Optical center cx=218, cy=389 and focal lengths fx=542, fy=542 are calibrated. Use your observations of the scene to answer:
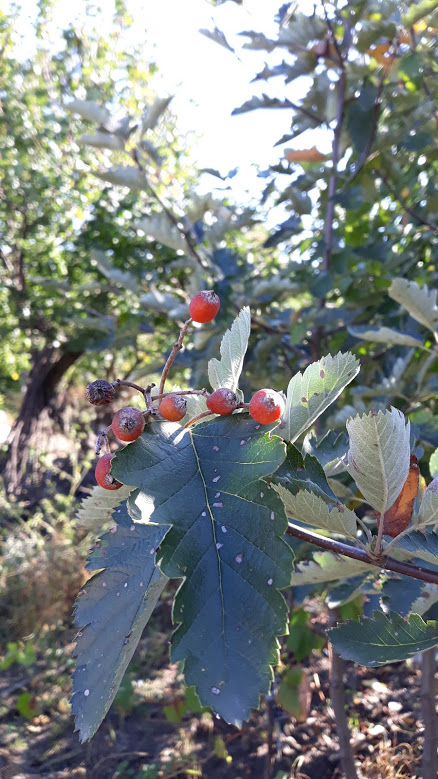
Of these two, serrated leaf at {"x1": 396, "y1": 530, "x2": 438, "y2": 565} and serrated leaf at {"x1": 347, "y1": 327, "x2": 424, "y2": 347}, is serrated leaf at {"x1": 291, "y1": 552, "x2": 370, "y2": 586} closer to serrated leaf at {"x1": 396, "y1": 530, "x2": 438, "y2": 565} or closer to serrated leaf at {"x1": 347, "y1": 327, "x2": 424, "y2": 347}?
serrated leaf at {"x1": 396, "y1": 530, "x2": 438, "y2": 565}

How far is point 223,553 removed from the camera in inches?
18.0

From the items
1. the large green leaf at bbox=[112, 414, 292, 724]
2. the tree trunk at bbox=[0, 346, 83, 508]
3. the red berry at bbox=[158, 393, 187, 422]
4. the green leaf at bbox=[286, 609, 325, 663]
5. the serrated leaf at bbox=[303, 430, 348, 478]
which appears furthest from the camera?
the tree trunk at bbox=[0, 346, 83, 508]

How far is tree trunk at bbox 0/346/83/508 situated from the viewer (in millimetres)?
5039

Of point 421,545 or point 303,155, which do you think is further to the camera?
point 303,155

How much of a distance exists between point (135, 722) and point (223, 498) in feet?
7.91

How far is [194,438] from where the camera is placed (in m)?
0.52

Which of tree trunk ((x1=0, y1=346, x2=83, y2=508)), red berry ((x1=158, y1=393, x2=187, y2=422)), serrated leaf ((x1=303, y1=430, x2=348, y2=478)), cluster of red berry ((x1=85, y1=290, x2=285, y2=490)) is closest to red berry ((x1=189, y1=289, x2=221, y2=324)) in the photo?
cluster of red berry ((x1=85, y1=290, x2=285, y2=490))

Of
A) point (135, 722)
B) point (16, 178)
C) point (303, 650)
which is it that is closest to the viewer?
point (303, 650)

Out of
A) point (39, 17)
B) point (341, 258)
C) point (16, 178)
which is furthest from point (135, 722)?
point (39, 17)

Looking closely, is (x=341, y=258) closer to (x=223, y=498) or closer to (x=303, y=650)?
(x=303, y=650)

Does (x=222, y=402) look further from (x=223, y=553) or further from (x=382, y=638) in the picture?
(x=382, y=638)

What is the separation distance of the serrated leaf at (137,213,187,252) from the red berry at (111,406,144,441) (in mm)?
1310

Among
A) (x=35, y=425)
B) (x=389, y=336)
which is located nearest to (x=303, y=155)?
(x=389, y=336)

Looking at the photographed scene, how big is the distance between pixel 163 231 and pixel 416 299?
88cm
